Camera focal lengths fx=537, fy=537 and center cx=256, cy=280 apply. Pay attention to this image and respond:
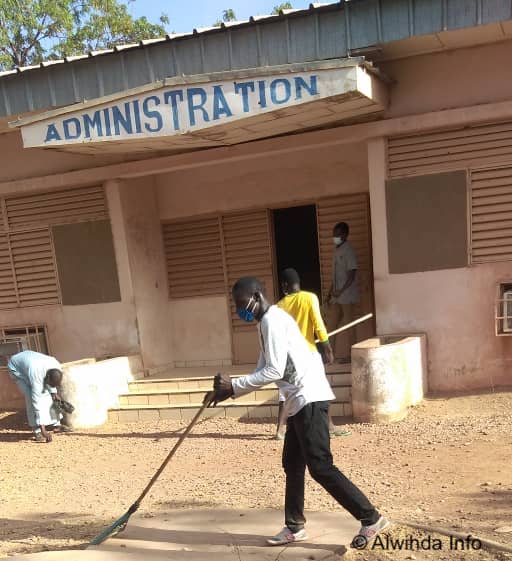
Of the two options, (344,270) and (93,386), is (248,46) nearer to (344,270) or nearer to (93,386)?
(344,270)

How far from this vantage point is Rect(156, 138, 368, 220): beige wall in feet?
23.9

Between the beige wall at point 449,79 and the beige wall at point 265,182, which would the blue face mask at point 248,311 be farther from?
the beige wall at point 265,182

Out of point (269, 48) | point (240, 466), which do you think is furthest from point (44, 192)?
point (240, 466)

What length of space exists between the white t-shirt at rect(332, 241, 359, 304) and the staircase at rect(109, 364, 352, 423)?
85 cm

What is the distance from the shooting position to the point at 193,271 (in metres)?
8.22

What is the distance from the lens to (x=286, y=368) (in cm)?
306

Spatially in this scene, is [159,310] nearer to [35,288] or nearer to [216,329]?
[216,329]

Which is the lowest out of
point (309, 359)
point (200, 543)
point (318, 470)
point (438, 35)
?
point (200, 543)

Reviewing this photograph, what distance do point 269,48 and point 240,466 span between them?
14.0 feet

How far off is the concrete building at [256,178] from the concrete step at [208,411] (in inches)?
39.9

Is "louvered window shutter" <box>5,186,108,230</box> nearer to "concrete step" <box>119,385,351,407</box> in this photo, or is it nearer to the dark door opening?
"concrete step" <box>119,385,351,407</box>

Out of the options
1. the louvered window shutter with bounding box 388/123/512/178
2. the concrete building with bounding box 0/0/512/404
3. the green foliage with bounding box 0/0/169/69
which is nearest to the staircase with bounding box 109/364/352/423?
the concrete building with bounding box 0/0/512/404

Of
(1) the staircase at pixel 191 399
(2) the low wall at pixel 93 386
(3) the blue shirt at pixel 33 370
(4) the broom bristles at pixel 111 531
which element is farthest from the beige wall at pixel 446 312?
(3) the blue shirt at pixel 33 370

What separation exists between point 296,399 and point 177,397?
4.00 metres
